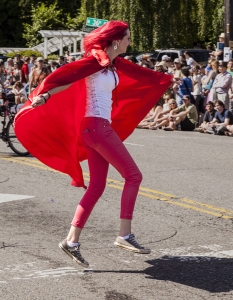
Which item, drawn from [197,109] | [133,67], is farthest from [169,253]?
[197,109]

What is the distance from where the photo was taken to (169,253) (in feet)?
23.0

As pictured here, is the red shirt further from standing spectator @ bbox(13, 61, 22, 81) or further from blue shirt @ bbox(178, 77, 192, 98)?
blue shirt @ bbox(178, 77, 192, 98)

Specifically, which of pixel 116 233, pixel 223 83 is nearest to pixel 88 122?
pixel 116 233

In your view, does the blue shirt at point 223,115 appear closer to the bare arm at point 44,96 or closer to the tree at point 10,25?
the bare arm at point 44,96

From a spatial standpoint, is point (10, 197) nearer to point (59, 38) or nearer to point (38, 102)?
point (38, 102)

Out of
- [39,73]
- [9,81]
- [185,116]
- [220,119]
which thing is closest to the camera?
[220,119]

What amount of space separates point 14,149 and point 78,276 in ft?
26.7

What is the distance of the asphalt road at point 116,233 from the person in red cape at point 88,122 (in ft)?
0.96

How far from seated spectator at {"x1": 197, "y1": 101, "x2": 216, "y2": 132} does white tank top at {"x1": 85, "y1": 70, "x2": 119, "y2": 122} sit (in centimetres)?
1246

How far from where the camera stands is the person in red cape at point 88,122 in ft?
21.3

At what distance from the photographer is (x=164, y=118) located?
20203 mm

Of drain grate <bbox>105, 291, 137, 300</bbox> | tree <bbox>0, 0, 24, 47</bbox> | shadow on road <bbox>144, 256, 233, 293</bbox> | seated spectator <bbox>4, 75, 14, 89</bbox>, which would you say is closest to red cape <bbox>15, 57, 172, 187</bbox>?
shadow on road <bbox>144, 256, 233, 293</bbox>

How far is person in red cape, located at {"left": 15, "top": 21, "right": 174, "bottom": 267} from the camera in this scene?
650 cm

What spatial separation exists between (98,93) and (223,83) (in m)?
13.1
